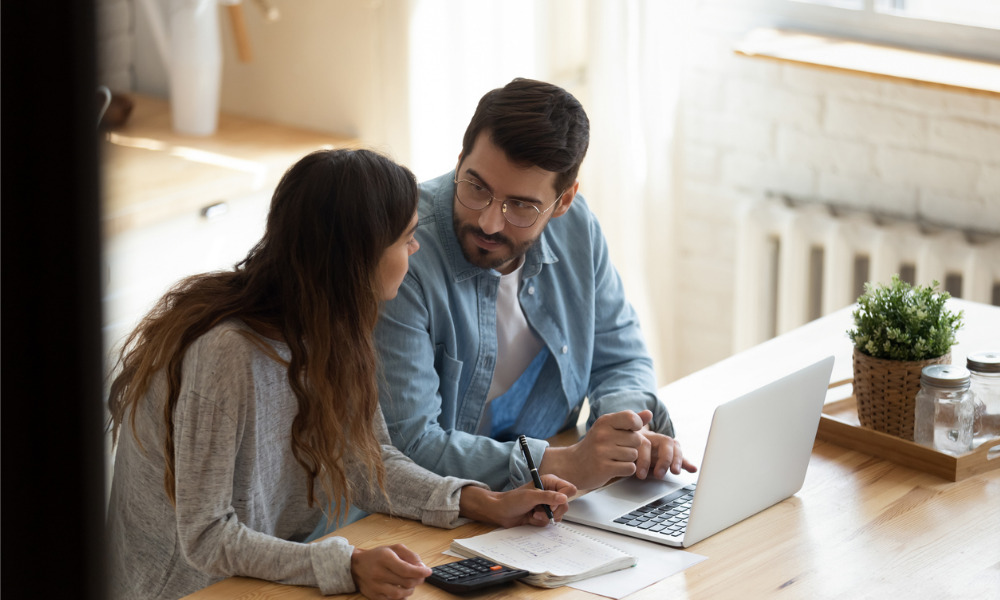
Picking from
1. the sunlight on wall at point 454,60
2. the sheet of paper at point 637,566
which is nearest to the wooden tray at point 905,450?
the sheet of paper at point 637,566

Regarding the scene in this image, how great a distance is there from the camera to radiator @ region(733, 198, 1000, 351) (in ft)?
8.27

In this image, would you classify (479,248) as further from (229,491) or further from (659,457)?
(229,491)

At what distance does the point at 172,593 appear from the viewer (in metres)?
1.36

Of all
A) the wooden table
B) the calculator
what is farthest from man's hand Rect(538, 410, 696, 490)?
the calculator

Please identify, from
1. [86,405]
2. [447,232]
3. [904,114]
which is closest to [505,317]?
[447,232]

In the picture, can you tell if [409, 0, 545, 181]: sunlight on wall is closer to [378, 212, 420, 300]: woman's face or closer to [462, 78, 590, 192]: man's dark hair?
[462, 78, 590, 192]: man's dark hair

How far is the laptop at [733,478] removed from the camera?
133cm

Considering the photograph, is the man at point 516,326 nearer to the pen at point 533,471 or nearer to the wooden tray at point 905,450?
the pen at point 533,471

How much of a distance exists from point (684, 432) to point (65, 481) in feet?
3.84

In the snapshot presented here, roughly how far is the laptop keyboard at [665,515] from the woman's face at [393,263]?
40cm

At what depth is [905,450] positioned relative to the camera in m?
1.55

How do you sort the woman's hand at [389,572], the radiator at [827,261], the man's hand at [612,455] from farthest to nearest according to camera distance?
1. the radiator at [827,261]
2. the man's hand at [612,455]
3. the woman's hand at [389,572]

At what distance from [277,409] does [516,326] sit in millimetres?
540

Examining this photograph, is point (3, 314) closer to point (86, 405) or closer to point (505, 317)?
point (86, 405)
